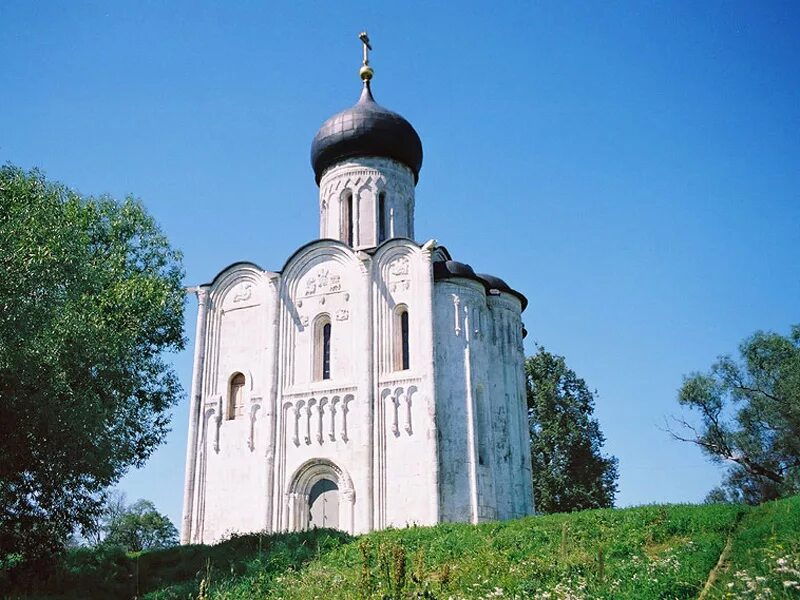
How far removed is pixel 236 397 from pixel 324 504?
3636 millimetres

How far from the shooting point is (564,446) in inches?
972

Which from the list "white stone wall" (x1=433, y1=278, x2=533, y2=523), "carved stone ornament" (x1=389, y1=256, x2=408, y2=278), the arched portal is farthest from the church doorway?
"carved stone ornament" (x1=389, y1=256, x2=408, y2=278)

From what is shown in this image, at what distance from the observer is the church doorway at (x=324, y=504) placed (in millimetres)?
17469

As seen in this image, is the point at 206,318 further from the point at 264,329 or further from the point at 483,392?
the point at 483,392

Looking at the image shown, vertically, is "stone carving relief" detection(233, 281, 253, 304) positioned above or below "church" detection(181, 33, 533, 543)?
above

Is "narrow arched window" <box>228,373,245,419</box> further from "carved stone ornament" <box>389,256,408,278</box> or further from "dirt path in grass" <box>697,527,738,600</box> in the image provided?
"dirt path in grass" <box>697,527,738,600</box>

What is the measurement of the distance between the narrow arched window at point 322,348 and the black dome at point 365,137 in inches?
205

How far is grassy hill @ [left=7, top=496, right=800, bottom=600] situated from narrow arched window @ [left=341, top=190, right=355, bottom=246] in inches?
365

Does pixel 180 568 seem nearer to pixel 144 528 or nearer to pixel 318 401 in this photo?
pixel 318 401

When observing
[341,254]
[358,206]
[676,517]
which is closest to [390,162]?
[358,206]

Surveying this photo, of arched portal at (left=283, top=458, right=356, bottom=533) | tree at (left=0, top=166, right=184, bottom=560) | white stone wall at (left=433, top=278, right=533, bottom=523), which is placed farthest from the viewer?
arched portal at (left=283, top=458, right=356, bottom=533)

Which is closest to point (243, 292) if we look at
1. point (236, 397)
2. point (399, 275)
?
point (236, 397)

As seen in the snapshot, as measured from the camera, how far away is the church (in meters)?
16.9

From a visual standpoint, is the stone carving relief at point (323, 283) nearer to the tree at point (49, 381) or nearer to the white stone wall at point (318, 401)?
the white stone wall at point (318, 401)
